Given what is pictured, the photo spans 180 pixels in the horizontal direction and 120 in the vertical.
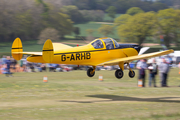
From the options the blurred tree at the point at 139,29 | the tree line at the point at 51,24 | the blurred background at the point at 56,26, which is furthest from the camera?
the blurred tree at the point at 139,29

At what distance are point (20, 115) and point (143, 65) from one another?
30.0 feet

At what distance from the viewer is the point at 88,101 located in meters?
13.9

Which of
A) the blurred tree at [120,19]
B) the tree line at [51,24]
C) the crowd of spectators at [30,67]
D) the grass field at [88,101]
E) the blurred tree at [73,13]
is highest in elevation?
the blurred tree at [73,13]

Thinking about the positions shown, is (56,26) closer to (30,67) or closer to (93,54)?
(30,67)

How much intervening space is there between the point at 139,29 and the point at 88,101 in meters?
57.9

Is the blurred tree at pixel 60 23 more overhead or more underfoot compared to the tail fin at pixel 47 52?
more overhead

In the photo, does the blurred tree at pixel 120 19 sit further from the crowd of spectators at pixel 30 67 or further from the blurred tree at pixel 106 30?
the crowd of spectators at pixel 30 67

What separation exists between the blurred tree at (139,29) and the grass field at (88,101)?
166 ft

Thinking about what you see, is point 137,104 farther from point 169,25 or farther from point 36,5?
point 36,5

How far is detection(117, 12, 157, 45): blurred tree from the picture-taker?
68.9 m

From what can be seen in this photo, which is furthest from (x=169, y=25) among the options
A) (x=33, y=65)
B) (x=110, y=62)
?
(x=110, y=62)

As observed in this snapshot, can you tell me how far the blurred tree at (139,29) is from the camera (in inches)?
2712

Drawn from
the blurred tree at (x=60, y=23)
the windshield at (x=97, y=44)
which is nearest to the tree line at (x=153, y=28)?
the blurred tree at (x=60, y=23)

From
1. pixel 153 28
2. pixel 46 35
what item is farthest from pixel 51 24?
pixel 153 28
